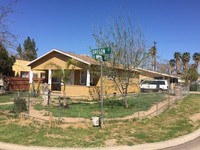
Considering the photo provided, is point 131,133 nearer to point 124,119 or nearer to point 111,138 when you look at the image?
point 111,138

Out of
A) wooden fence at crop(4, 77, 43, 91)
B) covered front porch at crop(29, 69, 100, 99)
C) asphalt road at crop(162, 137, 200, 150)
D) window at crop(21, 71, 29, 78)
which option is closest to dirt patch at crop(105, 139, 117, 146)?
asphalt road at crop(162, 137, 200, 150)

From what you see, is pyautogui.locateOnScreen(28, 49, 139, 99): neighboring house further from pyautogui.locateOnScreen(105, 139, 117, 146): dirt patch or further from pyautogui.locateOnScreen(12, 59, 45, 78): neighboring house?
pyautogui.locateOnScreen(105, 139, 117, 146): dirt patch

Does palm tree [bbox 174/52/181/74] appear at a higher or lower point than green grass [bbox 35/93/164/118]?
higher

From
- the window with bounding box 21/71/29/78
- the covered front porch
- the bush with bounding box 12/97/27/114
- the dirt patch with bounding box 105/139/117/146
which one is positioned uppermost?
the window with bounding box 21/71/29/78

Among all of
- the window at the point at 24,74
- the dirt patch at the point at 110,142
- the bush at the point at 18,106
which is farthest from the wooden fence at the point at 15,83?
the dirt patch at the point at 110,142

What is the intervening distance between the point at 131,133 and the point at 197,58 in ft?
231

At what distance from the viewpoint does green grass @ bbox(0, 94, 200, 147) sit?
869 cm

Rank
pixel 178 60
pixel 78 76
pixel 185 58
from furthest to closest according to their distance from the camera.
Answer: pixel 178 60 → pixel 185 58 → pixel 78 76

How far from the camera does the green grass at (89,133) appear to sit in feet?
28.5

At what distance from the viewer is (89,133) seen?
9.78 metres

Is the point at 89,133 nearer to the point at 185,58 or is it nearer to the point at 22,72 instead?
the point at 22,72

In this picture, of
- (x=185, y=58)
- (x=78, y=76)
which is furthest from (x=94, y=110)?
(x=185, y=58)

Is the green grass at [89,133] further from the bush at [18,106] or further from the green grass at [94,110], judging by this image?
the bush at [18,106]

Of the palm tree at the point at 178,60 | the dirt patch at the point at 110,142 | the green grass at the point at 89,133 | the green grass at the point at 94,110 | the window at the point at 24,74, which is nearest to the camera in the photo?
the dirt patch at the point at 110,142
